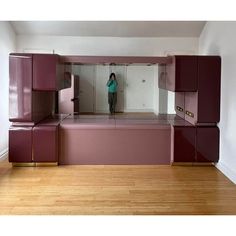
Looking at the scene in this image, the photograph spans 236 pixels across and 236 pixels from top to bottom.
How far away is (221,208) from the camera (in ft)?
12.2

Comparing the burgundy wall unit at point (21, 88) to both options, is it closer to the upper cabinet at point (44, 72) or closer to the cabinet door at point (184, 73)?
the upper cabinet at point (44, 72)

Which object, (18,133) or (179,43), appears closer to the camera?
(18,133)

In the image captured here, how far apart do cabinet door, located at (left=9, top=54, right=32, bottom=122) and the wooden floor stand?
873 millimetres

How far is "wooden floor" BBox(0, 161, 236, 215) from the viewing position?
369cm

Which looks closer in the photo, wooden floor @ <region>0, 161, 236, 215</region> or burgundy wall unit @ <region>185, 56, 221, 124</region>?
wooden floor @ <region>0, 161, 236, 215</region>

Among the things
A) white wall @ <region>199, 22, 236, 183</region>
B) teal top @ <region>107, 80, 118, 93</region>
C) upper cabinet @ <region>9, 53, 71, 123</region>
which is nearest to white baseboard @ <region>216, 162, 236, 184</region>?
white wall @ <region>199, 22, 236, 183</region>

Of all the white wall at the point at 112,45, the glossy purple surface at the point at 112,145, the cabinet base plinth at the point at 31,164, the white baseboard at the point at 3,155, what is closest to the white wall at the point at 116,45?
the white wall at the point at 112,45

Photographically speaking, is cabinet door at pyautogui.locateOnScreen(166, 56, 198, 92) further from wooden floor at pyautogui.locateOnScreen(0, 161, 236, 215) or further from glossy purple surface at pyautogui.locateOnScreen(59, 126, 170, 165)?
wooden floor at pyautogui.locateOnScreen(0, 161, 236, 215)

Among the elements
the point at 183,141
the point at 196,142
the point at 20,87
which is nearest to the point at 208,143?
the point at 196,142

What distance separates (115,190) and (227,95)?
228 cm

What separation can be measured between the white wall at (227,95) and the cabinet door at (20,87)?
3.03 m

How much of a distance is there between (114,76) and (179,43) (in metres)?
1.65
